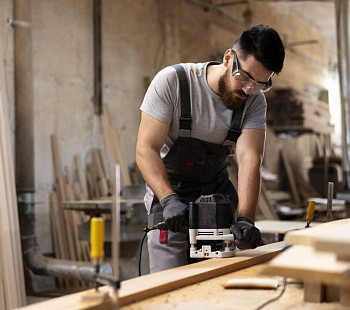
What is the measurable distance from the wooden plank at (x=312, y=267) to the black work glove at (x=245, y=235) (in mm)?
800

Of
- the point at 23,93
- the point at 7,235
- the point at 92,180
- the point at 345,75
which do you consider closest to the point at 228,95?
the point at 7,235

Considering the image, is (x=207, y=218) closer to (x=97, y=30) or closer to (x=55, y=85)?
(x=55, y=85)

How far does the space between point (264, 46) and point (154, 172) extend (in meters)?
0.77

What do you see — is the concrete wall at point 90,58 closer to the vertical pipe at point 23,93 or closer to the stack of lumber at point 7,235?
the vertical pipe at point 23,93

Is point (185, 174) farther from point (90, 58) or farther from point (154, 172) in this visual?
point (90, 58)

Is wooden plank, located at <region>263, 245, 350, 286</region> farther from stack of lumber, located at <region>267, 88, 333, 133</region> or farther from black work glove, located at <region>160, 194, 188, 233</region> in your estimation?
stack of lumber, located at <region>267, 88, 333, 133</region>

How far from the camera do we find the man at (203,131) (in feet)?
8.23

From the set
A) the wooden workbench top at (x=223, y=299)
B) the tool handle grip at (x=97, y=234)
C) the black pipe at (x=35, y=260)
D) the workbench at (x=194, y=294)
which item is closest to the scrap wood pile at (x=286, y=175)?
the black pipe at (x=35, y=260)

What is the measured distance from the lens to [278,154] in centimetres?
1044

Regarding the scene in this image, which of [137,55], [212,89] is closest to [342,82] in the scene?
[137,55]

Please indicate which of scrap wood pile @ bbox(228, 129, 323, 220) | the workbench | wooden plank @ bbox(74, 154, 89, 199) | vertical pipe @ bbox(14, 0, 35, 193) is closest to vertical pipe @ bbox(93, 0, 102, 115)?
wooden plank @ bbox(74, 154, 89, 199)

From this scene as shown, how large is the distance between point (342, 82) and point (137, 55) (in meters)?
2.66

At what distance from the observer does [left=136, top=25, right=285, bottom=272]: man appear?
2510mm

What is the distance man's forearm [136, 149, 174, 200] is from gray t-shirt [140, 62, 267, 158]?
0.61 ft
